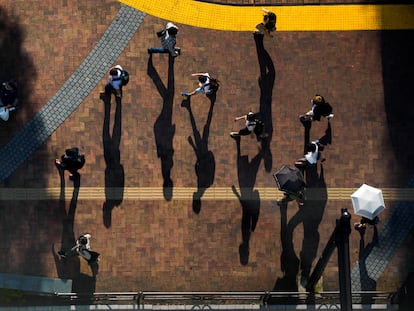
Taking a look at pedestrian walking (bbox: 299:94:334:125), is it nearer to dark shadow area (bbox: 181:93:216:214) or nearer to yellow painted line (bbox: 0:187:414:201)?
yellow painted line (bbox: 0:187:414:201)

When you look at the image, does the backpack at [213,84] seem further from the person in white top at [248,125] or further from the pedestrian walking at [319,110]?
the pedestrian walking at [319,110]

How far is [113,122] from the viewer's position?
677 inches

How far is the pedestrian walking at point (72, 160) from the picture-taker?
15.9 metres

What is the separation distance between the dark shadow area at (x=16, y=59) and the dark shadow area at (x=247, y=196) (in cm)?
730

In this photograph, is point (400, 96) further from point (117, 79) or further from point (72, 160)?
point (72, 160)

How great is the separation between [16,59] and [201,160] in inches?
283

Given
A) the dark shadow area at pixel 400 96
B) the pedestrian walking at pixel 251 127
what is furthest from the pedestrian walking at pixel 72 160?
the dark shadow area at pixel 400 96

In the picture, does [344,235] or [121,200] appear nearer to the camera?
[344,235]

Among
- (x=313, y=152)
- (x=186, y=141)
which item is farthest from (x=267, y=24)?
(x=186, y=141)

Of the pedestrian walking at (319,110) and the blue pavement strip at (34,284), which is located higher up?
the pedestrian walking at (319,110)

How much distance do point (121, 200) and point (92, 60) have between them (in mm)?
4880

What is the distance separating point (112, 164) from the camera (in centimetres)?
1703

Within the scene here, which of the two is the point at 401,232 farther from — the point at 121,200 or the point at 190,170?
the point at 121,200

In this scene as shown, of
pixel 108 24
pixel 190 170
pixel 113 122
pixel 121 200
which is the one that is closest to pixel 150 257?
pixel 121 200
